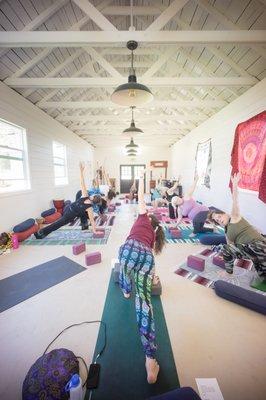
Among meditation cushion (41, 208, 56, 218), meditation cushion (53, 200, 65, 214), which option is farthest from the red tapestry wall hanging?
meditation cushion (53, 200, 65, 214)

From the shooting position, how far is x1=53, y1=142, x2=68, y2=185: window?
8365 mm

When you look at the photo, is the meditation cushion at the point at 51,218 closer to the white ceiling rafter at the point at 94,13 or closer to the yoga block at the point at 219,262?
the yoga block at the point at 219,262

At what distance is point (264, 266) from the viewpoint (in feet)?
9.23

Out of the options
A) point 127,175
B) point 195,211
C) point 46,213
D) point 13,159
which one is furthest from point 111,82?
point 127,175

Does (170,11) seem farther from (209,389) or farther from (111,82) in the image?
(209,389)

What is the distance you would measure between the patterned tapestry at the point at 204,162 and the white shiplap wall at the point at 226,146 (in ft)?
0.85

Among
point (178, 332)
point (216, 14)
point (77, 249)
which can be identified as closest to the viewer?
point (178, 332)

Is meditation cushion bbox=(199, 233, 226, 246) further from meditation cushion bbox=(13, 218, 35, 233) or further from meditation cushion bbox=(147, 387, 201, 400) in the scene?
meditation cushion bbox=(13, 218, 35, 233)

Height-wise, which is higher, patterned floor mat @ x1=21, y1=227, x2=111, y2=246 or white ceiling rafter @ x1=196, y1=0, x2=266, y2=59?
white ceiling rafter @ x1=196, y1=0, x2=266, y2=59

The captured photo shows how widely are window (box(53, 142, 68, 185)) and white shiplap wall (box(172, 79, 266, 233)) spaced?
252 inches

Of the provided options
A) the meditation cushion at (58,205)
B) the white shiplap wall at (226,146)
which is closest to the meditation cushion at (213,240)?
the white shiplap wall at (226,146)

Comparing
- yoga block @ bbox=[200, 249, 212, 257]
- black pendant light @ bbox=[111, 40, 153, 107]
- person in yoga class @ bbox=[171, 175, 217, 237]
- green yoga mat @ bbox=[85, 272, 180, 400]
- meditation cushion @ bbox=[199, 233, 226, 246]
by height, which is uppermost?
black pendant light @ bbox=[111, 40, 153, 107]

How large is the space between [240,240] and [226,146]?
14.2 ft

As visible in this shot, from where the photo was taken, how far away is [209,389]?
1582 mm
